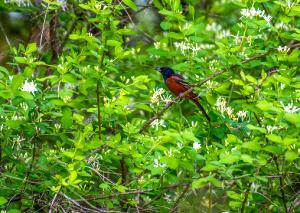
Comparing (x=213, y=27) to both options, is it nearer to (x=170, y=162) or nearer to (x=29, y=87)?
(x=29, y=87)

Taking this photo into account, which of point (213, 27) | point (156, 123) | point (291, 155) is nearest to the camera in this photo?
point (291, 155)

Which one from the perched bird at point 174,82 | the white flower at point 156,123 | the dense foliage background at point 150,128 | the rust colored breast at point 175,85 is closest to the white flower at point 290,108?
the dense foliage background at point 150,128

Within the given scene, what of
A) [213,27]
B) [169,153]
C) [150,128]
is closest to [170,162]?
[169,153]

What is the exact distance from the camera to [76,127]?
18.1ft

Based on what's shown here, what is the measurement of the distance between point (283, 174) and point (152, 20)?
4.49 m

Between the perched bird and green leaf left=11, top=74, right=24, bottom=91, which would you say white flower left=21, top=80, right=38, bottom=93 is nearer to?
green leaf left=11, top=74, right=24, bottom=91

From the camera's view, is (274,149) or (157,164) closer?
(274,149)

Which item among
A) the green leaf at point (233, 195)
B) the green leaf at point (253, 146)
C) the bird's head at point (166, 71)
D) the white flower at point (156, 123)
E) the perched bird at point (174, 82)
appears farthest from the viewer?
the bird's head at point (166, 71)

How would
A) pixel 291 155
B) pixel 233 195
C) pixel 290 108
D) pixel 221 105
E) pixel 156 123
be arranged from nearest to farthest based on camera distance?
pixel 291 155 → pixel 290 108 → pixel 233 195 → pixel 156 123 → pixel 221 105

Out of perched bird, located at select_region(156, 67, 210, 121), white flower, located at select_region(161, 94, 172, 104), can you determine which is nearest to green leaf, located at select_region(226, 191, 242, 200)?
white flower, located at select_region(161, 94, 172, 104)

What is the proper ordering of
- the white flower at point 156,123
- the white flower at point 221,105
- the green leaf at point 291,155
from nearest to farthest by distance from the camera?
1. the green leaf at point 291,155
2. the white flower at point 156,123
3. the white flower at point 221,105

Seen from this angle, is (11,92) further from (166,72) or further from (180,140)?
(166,72)

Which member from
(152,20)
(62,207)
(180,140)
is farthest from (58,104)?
(152,20)

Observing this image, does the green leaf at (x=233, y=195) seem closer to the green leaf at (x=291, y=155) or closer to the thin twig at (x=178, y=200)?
the thin twig at (x=178, y=200)
